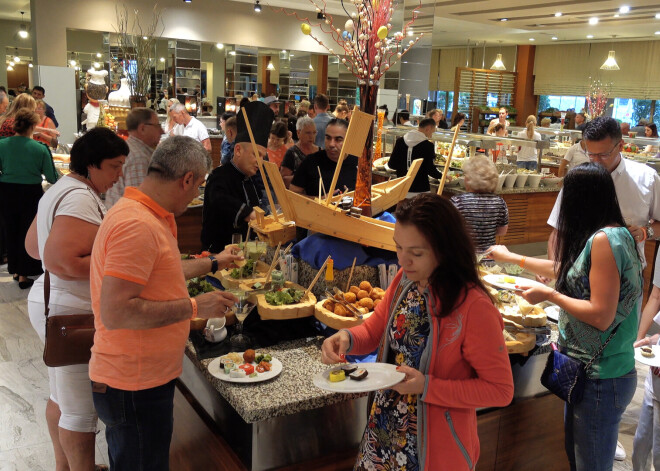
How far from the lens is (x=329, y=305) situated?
256 cm

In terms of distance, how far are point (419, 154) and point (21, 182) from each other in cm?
417

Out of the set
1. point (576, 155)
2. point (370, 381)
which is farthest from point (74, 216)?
point (576, 155)

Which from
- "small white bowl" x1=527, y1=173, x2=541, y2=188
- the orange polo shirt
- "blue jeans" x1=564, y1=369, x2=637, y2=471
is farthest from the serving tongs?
"small white bowl" x1=527, y1=173, x2=541, y2=188

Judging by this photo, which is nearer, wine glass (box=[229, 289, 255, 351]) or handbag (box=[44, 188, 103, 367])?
handbag (box=[44, 188, 103, 367])

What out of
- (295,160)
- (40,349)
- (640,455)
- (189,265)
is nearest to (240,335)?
(189,265)

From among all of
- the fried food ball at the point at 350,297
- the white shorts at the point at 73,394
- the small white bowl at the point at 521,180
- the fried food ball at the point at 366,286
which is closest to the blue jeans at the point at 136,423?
the white shorts at the point at 73,394

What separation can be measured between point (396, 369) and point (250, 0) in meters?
12.9

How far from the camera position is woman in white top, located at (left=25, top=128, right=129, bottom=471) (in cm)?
228

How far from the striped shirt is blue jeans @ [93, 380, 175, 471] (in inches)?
98.2

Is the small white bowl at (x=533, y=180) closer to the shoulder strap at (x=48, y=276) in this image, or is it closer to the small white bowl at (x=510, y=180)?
the small white bowl at (x=510, y=180)

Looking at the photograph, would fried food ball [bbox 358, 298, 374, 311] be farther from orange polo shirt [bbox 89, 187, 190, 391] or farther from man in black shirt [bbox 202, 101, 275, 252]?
man in black shirt [bbox 202, 101, 275, 252]

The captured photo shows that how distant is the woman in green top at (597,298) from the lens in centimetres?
203

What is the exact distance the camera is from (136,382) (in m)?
1.82

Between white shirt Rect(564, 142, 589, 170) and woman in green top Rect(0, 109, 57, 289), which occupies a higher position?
white shirt Rect(564, 142, 589, 170)
